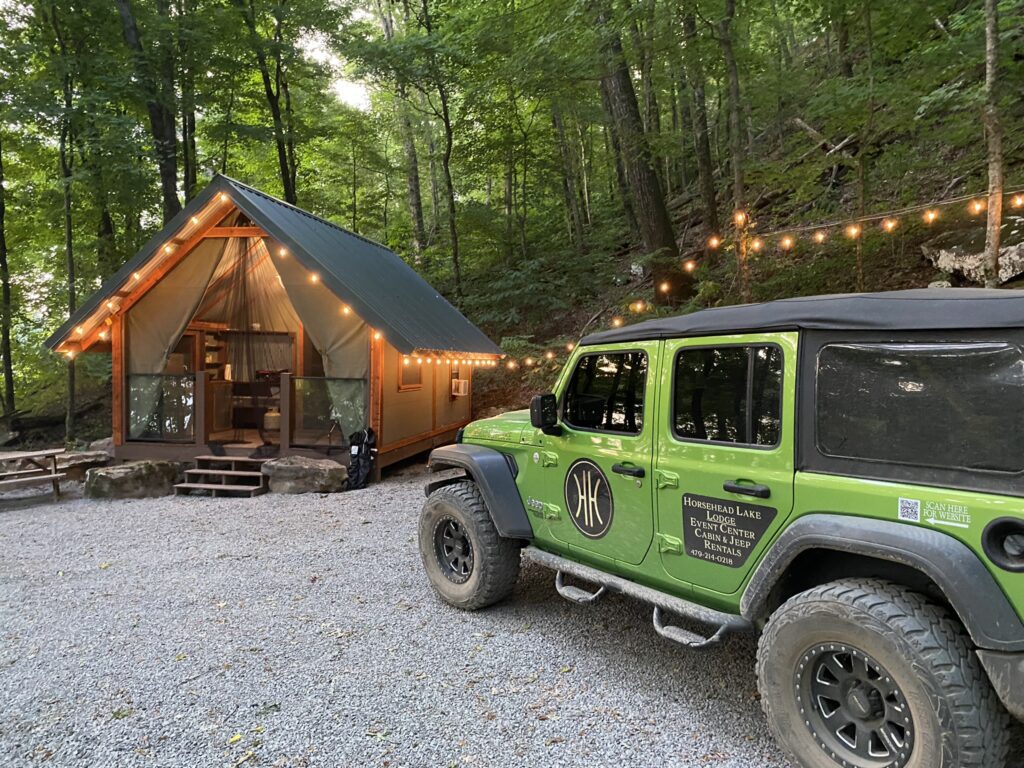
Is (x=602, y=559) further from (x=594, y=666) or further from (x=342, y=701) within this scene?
(x=342, y=701)

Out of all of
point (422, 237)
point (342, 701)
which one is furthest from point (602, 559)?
point (422, 237)

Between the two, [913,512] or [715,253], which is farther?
[715,253]

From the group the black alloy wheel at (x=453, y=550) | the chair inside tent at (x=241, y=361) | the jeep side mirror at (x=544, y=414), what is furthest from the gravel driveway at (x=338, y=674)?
the chair inside tent at (x=241, y=361)

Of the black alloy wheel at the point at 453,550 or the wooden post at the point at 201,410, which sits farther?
the wooden post at the point at 201,410

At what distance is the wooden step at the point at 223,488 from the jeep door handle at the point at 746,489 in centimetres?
734

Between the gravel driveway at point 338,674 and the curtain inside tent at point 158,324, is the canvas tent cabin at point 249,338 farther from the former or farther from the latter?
the gravel driveway at point 338,674

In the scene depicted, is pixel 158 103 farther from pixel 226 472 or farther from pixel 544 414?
pixel 544 414

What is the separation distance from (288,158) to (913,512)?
2042cm

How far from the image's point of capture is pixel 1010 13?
7418mm

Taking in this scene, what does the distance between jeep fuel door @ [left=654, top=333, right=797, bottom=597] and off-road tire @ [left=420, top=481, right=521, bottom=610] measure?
135cm

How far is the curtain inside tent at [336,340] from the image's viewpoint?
28.8 feet

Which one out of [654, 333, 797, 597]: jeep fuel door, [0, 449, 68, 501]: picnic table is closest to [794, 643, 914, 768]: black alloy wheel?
[654, 333, 797, 597]: jeep fuel door

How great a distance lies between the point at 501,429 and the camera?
4.01 metres

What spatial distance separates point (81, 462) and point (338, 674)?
8.48 m
